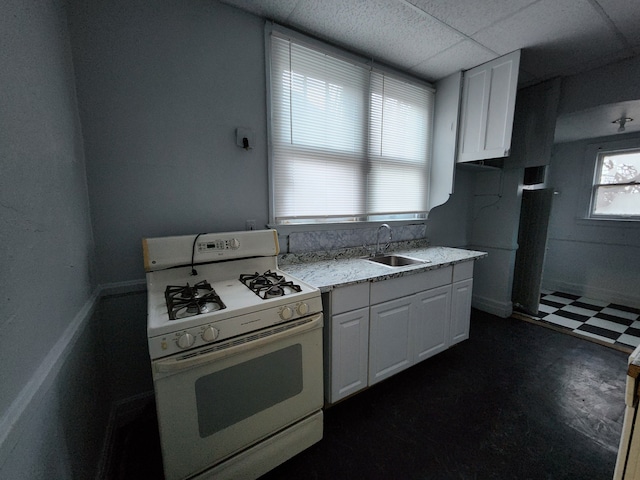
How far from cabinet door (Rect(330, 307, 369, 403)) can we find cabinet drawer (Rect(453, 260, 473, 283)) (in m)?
0.95

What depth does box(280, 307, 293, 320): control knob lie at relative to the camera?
1.13m

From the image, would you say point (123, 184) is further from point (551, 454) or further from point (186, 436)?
point (551, 454)

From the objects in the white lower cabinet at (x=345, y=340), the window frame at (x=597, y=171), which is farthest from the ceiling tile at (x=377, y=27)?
the window frame at (x=597, y=171)

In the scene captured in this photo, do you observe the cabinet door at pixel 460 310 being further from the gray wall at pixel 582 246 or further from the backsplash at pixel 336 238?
the gray wall at pixel 582 246

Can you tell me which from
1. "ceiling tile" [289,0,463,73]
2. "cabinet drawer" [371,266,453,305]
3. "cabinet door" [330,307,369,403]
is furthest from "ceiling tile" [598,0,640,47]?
"cabinet door" [330,307,369,403]

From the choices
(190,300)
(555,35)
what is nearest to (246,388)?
(190,300)

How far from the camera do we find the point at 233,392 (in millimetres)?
1063

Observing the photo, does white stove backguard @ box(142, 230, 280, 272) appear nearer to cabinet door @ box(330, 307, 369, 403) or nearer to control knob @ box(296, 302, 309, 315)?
control knob @ box(296, 302, 309, 315)

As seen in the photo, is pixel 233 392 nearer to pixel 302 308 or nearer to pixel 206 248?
pixel 302 308

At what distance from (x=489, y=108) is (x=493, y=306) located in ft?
7.07

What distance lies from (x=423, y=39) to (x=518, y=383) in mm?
2616

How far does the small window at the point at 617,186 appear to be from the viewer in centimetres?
316

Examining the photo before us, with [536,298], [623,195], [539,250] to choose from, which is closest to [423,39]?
[539,250]

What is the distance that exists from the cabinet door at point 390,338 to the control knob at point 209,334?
971 millimetres
